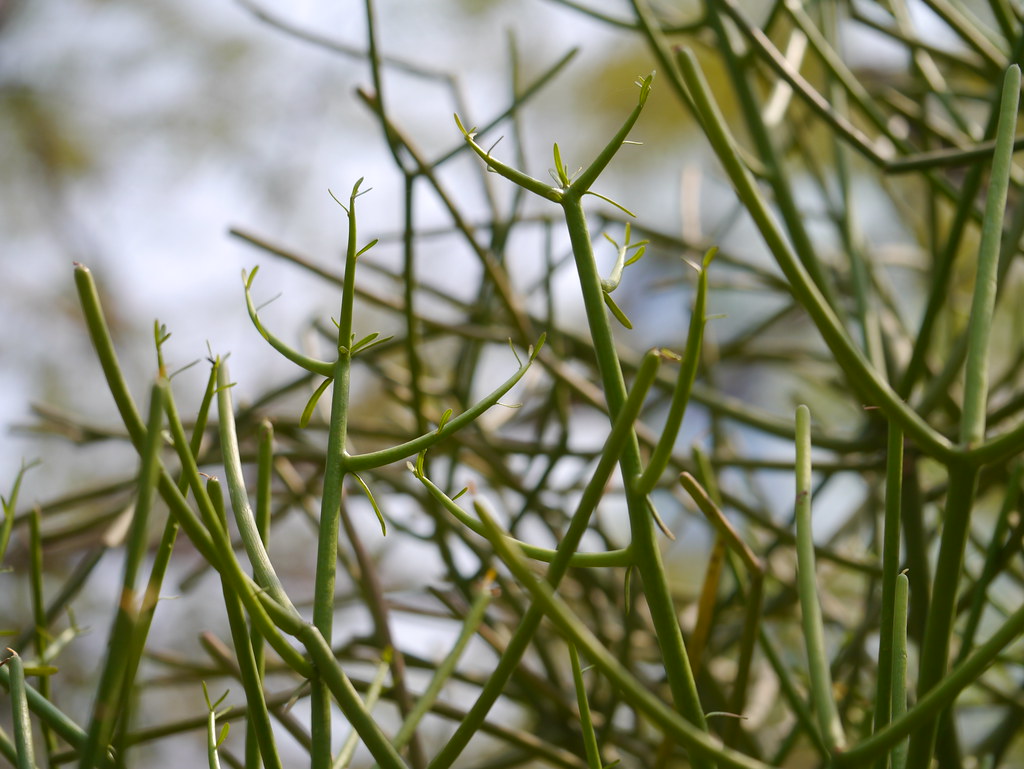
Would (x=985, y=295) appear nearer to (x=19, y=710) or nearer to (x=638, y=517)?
(x=638, y=517)

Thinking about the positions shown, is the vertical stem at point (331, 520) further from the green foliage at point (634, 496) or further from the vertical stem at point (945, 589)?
the vertical stem at point (945, 589)

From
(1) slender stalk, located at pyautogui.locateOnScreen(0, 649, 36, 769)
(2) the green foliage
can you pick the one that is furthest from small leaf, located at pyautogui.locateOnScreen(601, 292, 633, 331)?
(1) slender stalk, located at pyautogui.locateOnScreen(0, 649, 36, 769)

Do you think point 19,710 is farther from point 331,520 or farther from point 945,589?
point 945,589

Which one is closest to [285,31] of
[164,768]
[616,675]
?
[616,675]

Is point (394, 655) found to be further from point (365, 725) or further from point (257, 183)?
point (257, 183)

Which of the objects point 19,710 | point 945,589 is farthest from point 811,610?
point 19,710

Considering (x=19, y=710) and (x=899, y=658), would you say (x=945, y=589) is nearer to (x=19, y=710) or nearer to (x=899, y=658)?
(x=899, y=658)

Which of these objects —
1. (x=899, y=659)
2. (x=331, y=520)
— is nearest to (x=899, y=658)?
(x=899, y=659)

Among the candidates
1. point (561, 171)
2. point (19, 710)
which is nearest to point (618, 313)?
point (561, 171)
